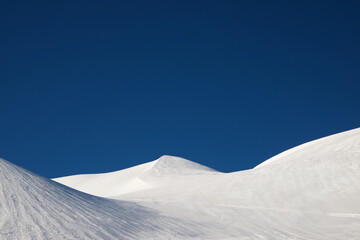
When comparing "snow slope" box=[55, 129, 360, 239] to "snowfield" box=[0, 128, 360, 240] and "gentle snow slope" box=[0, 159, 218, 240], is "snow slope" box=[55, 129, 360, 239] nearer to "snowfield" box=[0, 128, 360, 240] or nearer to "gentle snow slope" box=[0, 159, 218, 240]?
"snowfield" box=[0, 128, 360, 240]

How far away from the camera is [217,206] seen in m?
20.3

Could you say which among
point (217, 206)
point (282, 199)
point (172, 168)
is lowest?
point (217, 206)

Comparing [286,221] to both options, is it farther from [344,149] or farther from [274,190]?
[344,149]

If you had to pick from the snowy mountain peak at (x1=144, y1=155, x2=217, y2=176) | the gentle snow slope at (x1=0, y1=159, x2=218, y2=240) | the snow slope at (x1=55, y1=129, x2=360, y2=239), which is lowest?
the gentle snow slope at (x1=0, y1=159, x2=218, y2=240)

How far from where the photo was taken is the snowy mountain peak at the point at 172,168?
42.4 m

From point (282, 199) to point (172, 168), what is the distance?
977 inches

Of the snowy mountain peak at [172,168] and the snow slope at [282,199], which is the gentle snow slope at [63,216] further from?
the snowy mountain peak at [172,168]

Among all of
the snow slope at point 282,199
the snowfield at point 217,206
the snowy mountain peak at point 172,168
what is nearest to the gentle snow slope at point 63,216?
the snowfield at point 217,206

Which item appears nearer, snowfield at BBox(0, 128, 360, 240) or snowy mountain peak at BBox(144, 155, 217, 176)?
snowfield at BBox(0, 128, 360, 240)


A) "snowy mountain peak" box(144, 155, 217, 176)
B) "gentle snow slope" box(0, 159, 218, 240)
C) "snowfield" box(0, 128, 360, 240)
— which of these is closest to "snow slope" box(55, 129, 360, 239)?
"snowfield" box(0, 128, 360, 240)

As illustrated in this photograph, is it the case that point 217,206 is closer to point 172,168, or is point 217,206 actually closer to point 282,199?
point 282,199

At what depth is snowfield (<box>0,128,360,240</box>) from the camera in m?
14.5

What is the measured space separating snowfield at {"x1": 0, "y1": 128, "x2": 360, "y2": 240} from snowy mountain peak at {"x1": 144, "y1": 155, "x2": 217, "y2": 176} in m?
14.8

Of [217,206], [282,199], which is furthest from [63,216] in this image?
[282,199]
